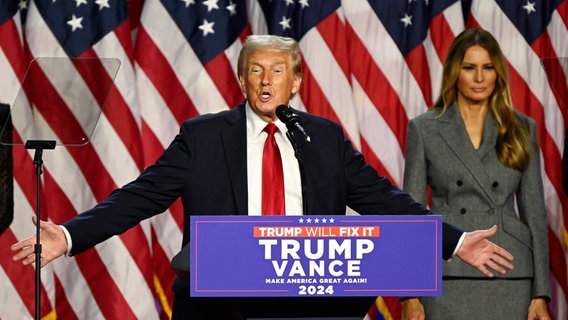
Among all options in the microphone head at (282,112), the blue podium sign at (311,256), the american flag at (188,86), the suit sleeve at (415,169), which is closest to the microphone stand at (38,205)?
the blue podium sign at (311,256)

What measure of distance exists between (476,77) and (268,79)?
1284 millimetres

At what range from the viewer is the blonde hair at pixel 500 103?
3.98 m

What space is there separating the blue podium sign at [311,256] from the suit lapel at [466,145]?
64.7 inches

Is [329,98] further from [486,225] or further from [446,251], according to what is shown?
[446,251]

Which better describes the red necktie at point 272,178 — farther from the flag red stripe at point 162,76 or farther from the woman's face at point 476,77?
the flag red stripe at point 162,76

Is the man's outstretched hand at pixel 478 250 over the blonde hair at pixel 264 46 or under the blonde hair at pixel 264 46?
under

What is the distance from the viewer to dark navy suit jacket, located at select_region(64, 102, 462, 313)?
282 cm

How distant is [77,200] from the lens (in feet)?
15.5

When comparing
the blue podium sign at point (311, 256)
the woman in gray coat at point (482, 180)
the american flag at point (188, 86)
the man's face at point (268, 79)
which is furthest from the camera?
the american flag at point (188, 86)

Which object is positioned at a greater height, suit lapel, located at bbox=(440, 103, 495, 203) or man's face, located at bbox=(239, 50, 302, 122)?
man's face, located at bbox=(239, 50, 302, 122)

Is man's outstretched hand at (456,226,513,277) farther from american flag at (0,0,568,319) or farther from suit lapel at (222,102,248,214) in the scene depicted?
american flag at (0,0,568,319)

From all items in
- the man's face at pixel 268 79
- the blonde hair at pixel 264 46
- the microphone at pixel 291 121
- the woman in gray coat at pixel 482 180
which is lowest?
the woman in gray coat at pixel 482 180

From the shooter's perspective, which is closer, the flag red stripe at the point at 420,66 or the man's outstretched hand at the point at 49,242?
the man's outstretched hand at the point at 49,242

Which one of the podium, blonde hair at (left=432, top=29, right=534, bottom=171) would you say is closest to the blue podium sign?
the podium
